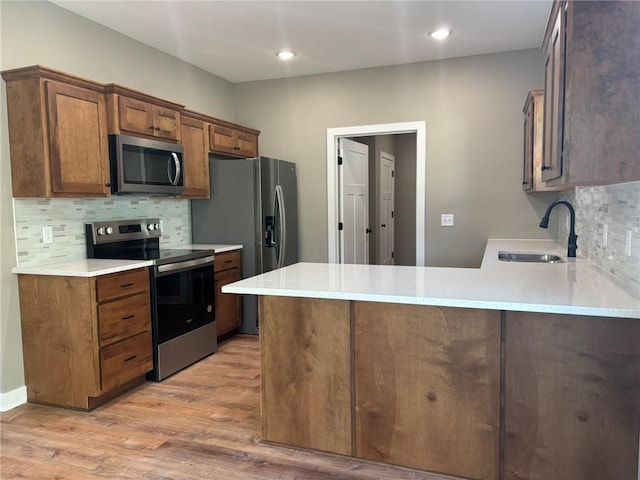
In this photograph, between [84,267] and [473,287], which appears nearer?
[473,287]

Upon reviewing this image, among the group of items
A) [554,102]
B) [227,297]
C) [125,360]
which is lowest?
[125,360]

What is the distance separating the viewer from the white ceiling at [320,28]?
3.15 meters

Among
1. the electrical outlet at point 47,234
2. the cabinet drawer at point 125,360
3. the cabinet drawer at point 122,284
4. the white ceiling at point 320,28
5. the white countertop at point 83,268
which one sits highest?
the white ceiling at point 320,28

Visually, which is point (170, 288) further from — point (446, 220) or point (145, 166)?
point (446, 220)

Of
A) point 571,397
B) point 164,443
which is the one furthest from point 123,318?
point 571,397

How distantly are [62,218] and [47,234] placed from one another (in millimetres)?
157

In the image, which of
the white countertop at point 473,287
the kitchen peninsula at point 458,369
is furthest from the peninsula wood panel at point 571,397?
the white countertop at point 473,287

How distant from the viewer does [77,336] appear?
2.79m

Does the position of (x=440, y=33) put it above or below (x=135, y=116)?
above

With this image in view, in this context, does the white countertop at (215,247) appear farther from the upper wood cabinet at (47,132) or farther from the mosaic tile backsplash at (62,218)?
the upper wood cabinet at (47,132)

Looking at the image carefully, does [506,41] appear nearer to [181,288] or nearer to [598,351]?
[598,351]

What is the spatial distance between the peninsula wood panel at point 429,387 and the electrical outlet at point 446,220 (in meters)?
2.56

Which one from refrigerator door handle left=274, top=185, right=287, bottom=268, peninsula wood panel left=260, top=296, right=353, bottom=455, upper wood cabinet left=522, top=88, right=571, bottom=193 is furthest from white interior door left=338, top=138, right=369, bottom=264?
peninsula wood panel left=260, top=296, right=353, bottom=455

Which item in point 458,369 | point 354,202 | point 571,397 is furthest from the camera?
point 354,202
